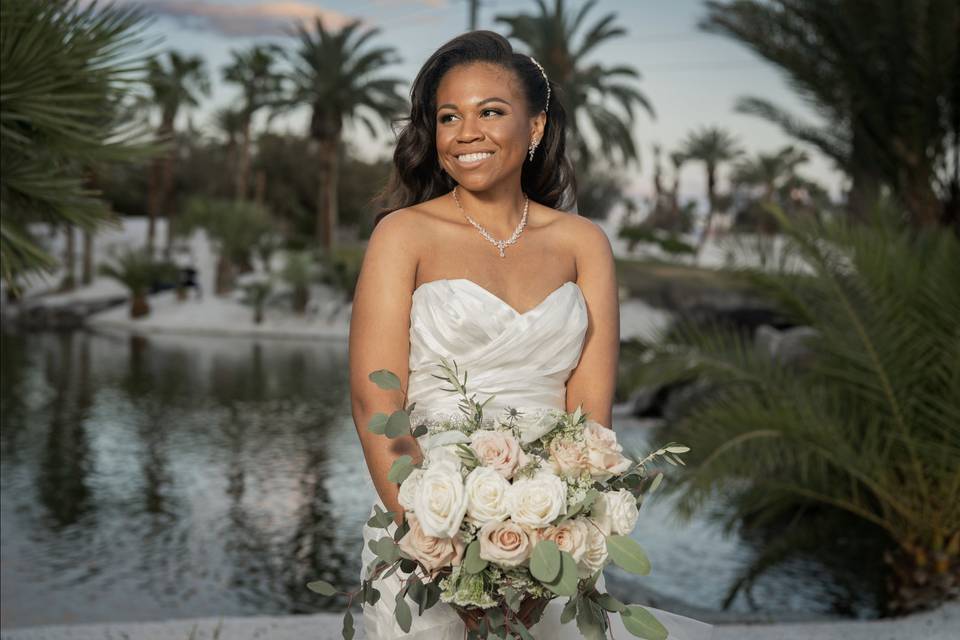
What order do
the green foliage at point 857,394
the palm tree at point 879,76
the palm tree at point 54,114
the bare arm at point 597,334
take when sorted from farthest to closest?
the palm tree at point 879,76, the green foliage at point 857,394, the palm tree at point 54,114, the bare arm at point 597,334

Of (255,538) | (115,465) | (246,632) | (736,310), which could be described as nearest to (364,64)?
(736,310)

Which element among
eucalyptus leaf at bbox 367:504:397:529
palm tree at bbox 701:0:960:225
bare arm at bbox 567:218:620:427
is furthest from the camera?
palm tree at bbox 701:0:960:225

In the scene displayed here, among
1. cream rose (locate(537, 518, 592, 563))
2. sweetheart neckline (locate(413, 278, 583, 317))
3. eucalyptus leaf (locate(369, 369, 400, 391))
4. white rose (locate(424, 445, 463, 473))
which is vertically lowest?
cream rose (locate(537, 518, 592, 563))

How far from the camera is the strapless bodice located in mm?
2658

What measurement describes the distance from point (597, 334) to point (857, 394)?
15.1 feet

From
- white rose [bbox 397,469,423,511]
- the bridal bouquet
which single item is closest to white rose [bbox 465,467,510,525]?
the bridal bouquet

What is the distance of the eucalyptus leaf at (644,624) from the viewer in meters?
2.08

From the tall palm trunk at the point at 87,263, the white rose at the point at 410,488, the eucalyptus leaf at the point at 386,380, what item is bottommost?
the tall palm trunk at the point at 87,263

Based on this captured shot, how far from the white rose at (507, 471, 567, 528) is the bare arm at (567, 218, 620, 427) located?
2.27 ft

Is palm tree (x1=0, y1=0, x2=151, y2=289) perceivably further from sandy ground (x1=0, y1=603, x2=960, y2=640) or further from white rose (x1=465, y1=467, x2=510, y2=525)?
white rose (x1=465, y1=467, x2=510, y2=525)

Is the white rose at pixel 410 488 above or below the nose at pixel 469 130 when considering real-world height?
below

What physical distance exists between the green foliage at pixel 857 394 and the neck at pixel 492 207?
12.0ft

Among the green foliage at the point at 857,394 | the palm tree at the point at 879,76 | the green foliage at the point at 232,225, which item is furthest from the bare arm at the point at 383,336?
the green foliage at the point at 232,225

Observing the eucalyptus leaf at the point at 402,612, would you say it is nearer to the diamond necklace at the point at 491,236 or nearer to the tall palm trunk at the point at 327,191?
the diamond necklace at the point at 491,236
